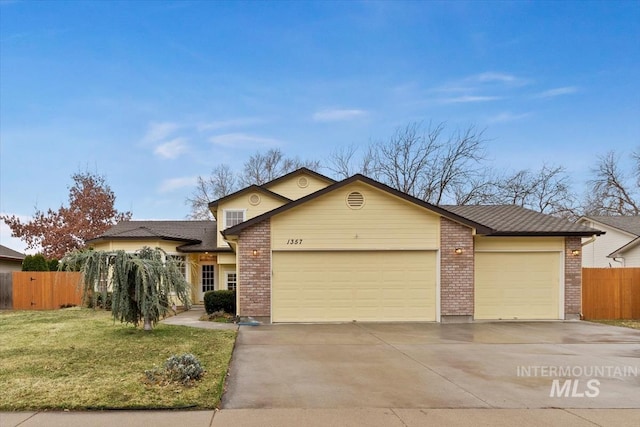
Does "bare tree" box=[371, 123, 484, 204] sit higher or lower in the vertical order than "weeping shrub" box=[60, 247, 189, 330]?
higher

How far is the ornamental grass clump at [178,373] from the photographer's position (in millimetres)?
5613

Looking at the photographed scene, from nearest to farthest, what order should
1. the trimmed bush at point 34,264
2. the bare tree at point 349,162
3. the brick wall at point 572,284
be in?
the brick wall at point 572,284
the trimmed bush at point 34,264
the bare tree at point 349,162

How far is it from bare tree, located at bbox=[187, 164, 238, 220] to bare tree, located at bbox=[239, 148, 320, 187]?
1122 mm

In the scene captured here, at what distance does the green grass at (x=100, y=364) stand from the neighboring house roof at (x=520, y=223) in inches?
359

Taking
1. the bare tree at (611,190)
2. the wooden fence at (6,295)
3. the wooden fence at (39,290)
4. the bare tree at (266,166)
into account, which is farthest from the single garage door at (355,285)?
the bare tree at (611,190)

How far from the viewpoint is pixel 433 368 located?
6.78 metres

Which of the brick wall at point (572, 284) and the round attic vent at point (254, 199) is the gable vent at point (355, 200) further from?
the round attic vent at point (254, 199)

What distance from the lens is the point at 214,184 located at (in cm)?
3628

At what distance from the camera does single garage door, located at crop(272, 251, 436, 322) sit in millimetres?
12289

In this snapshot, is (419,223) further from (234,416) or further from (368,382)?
(234,416)

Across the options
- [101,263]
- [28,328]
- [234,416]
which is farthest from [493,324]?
[28,328]

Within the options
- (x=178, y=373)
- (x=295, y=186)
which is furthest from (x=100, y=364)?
(x=295, y=186)

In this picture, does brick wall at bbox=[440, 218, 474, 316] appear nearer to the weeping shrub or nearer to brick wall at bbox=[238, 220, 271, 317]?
brick wall at bbox=[238, 220, 271, 317]

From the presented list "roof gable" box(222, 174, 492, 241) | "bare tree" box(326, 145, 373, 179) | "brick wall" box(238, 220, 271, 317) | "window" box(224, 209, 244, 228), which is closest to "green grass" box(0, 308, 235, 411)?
"brick wall" box(238, 220, 271, 317)
